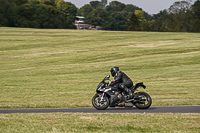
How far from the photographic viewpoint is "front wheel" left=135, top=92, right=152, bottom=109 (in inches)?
449

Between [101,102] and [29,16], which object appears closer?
[101,102]

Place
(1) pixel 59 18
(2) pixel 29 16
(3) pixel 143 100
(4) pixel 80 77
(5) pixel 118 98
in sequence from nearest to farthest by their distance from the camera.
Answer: (3) pixel 143 100 < (5) pixel 118 98 < (4) pixel 80 77 < (2) pixel 29 16 < (1) pixel 59 18

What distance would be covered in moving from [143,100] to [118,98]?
916 millimetres

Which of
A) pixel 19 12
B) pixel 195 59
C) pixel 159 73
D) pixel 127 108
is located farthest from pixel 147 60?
pixel 19 12

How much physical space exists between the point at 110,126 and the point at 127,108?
14.4 ft

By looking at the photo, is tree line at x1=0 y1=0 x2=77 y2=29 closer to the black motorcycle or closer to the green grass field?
the green grass field

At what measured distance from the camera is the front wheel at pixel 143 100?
11.4 meters

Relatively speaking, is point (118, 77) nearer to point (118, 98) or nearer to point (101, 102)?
point (118, 98)

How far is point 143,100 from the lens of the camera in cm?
1143

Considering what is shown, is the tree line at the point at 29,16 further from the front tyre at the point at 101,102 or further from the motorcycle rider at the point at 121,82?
the motorcycle rider at the point at 121,82

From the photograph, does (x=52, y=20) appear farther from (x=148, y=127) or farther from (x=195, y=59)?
(x=148, y=127)

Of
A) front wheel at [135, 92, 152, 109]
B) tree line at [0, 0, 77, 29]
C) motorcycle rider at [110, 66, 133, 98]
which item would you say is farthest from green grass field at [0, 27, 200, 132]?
tree line at [0, 0, 77, 29]

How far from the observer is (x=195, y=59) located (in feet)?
109

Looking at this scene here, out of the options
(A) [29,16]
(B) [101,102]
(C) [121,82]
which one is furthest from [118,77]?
(A) [29,16]
